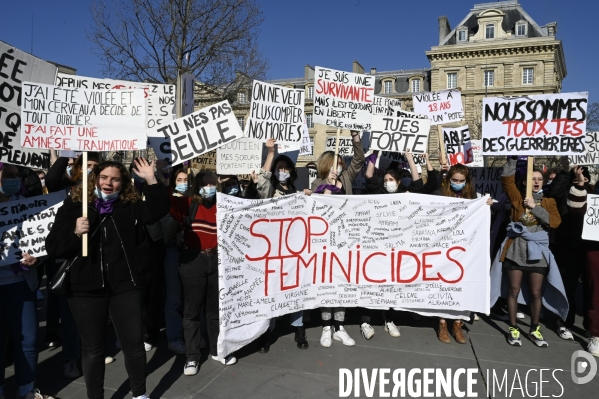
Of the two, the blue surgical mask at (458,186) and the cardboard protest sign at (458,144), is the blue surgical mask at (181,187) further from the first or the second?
the cardboard protest sign at (458,144)

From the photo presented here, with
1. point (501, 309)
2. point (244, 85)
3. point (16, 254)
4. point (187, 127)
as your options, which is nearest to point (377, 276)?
point (501, 309)

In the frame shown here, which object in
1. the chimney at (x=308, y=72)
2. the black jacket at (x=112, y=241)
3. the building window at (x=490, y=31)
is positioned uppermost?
the building window at (x=490, y=31)

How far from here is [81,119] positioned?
405 centimetres

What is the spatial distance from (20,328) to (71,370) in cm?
79

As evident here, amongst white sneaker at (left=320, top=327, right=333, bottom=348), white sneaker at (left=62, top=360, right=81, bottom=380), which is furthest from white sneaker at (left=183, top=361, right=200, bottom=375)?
white sneaker at (left=320, top=327, right=333, bottom=348)

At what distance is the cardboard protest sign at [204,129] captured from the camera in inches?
202

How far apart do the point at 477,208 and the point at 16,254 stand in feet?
14.7

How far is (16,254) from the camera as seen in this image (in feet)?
12.6

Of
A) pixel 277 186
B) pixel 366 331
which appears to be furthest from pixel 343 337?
pixel 277 186

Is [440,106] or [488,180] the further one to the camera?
[440,106]

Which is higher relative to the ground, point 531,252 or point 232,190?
point 232,190

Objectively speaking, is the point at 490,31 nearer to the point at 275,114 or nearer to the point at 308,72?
the point at 308,72

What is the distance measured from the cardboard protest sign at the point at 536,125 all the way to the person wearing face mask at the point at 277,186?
2349mm

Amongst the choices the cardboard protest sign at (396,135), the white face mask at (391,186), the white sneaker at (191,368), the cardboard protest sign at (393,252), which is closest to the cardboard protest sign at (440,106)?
the cardboard protest sign at (396,135)
